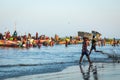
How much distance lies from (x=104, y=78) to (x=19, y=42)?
200 feet

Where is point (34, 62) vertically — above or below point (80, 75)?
below

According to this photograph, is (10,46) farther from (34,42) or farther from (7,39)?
(34,42)

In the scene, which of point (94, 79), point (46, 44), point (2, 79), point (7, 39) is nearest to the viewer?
point (94, 79)

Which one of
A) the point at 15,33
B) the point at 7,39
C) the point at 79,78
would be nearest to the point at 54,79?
the point at 79,78

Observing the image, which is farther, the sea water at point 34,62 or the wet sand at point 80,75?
the sea water at point 34,62

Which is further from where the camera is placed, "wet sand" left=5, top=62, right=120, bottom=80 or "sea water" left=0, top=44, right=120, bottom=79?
"sea water" left=0, top=44, right=120, bottom=79

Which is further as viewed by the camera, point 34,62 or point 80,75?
point 34,62

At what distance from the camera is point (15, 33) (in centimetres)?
7869

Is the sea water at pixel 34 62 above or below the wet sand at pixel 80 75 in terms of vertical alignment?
below

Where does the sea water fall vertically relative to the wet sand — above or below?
below

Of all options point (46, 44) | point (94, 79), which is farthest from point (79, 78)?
point (46, 44)

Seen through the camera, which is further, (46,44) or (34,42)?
(46,44)

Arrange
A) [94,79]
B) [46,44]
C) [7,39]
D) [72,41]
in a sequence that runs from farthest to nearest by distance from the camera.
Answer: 1. [72,41]
2. [46,44]
3. [7,39]
4. [94,79]

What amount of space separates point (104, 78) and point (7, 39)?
196 ft
